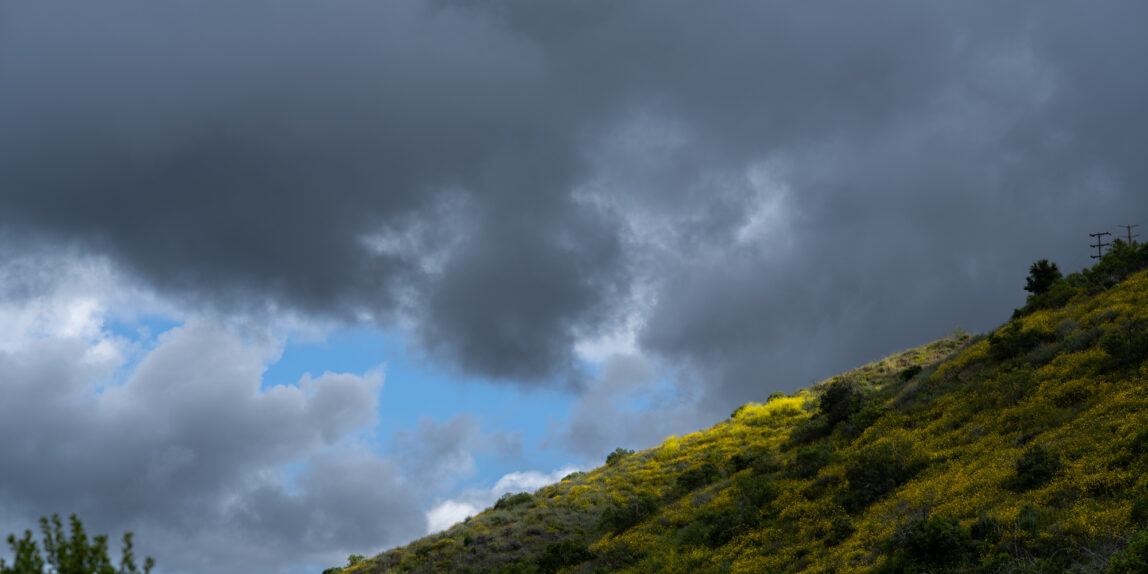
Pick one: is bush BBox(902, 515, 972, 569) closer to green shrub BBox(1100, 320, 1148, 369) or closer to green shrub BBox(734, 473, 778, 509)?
green shrub BBox(734, 473, 778, 509)

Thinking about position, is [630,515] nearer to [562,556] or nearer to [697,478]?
[562,556]

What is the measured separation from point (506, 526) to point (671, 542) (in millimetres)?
14746

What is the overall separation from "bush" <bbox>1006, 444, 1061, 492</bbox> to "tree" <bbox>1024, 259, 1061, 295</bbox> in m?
21.4

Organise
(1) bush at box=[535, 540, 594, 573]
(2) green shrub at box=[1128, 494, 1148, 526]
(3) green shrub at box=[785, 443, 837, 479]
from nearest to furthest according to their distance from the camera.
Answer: (2) green shrub at box=[1128, 494, 1148, 526], (3) green shrub at box=[785, 443, 837, 479], (1) bush at box=[535, 540, 594, 573]

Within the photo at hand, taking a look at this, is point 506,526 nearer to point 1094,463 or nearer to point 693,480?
point 693,480

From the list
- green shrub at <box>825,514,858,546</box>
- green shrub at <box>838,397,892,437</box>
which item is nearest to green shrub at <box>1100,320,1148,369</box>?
green shrub at <box>838,397,892,437</box>

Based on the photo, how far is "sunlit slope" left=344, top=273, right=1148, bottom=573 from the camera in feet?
49.6

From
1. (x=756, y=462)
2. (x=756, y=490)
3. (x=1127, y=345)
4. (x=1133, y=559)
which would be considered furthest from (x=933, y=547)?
(x=756, y=462)

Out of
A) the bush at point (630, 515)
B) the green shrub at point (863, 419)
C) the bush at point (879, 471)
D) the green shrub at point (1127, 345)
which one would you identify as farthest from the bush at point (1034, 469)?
the bush at point (630, 515)

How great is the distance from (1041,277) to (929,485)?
22.3m

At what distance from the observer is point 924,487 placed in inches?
778

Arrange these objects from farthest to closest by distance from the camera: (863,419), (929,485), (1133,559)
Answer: (863,419) → (929,485) → (1133,559)

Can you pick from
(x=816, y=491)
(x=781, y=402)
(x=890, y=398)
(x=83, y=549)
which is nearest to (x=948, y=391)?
(x=890, y=398)

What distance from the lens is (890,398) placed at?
101 ft
